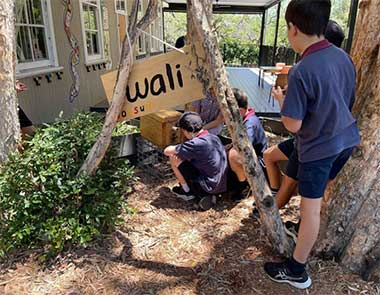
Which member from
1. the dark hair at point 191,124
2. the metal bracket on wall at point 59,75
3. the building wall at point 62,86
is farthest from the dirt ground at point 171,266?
the metal bracket on wall at point 59,75

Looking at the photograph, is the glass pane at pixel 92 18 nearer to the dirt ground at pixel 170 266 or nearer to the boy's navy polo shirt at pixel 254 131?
the boy's navy polo shirt at pixel 254 131

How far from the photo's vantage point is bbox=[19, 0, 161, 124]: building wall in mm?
4480

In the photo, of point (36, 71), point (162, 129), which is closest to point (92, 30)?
point (36, 71)

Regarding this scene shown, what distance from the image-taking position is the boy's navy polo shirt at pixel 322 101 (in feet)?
4.97

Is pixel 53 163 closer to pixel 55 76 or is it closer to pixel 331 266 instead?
pixel 331 266

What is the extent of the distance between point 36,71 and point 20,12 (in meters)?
0.73

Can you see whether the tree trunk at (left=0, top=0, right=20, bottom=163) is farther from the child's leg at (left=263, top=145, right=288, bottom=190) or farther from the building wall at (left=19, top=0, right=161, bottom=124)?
the building wall at (left=19, top=0, right=161, bottom=124)

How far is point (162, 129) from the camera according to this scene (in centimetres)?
327

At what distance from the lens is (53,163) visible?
216 cm

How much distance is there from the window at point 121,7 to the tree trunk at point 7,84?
257 inches

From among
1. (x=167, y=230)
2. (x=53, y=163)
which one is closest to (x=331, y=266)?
(x=167, y=230)

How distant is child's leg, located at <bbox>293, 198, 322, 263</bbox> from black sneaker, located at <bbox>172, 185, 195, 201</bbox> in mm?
1302

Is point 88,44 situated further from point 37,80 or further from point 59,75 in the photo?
point 37,80

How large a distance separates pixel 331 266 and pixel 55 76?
4560 millimetres
